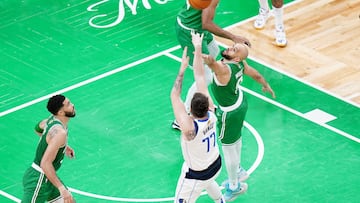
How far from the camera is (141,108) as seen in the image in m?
18.0

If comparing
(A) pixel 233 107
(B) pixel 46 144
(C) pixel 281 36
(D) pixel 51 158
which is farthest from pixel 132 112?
(D) pixel 51 158

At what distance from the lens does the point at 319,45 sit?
20.1 metres

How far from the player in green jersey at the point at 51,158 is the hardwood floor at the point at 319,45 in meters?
6.24

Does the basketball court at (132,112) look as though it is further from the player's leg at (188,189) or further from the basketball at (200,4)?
the basketball at (200,4)

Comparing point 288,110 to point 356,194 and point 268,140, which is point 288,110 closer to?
point 268,140

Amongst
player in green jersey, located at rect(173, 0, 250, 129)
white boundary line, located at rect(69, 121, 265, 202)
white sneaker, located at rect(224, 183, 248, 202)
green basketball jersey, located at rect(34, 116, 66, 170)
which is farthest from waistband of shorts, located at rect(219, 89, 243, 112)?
green basketball jersey, located at rect(34, 116, 66, 170)

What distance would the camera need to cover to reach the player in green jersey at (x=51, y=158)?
13.3 meters

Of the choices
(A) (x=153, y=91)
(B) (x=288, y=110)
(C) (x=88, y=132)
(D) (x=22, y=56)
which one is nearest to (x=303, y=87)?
(B) (x=288, y=110)

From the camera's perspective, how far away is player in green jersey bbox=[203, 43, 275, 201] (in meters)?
14.9

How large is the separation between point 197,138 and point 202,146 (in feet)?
0.47

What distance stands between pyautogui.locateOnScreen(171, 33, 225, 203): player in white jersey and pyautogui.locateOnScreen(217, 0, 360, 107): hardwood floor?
4.89 metres

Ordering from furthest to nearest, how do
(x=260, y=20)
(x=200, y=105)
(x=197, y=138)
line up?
(x=260, y=20)
(x=197, y=138)
(x=200, y=105)

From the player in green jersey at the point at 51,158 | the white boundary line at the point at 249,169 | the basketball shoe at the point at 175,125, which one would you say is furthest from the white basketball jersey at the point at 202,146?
the basketball shoe at the point at 175,125

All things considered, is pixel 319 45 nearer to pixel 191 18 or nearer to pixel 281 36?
pixel 281 36
